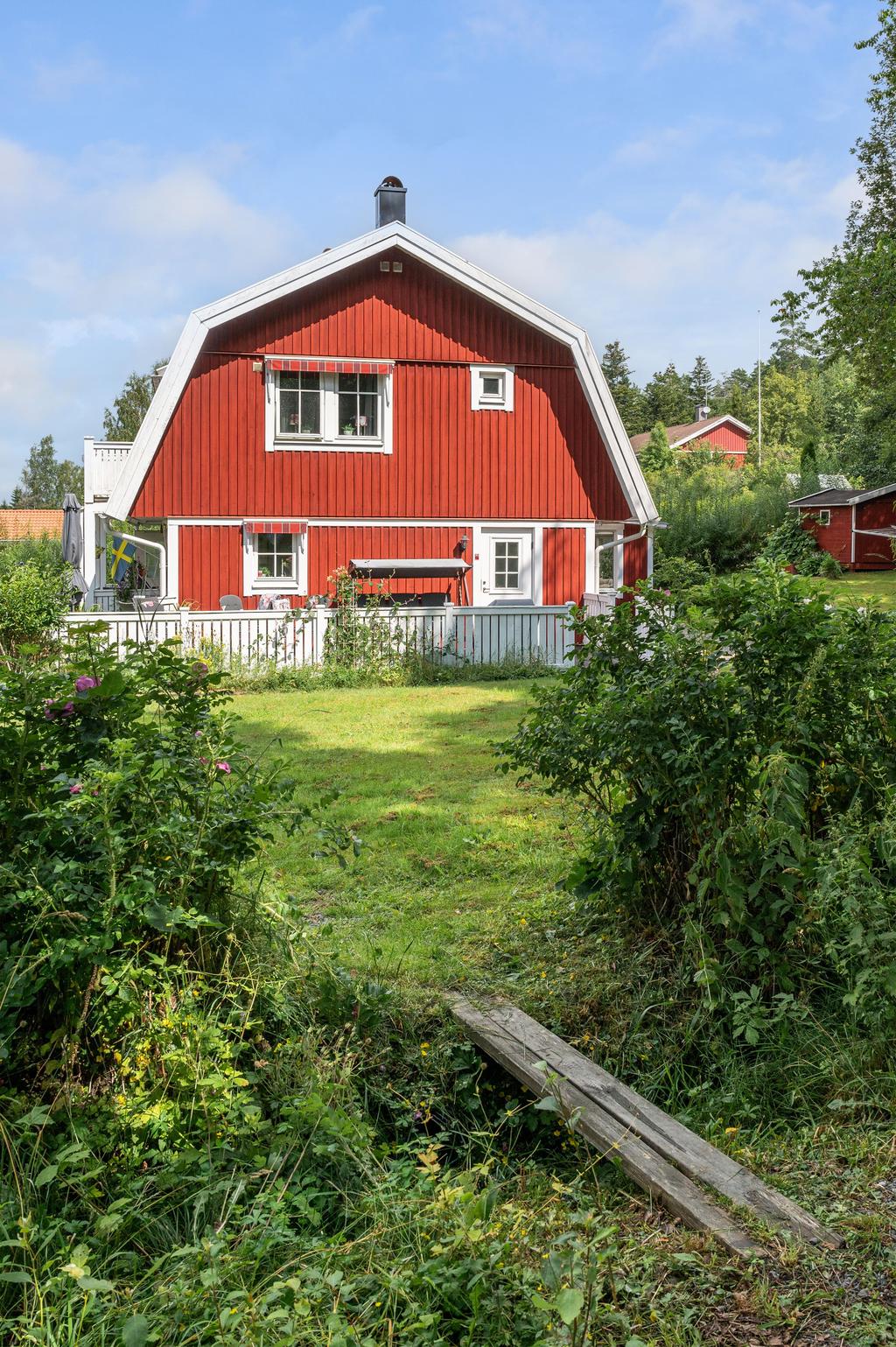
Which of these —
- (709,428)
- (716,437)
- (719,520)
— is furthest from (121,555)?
(716,437)

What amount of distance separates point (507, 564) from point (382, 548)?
92.9 inches

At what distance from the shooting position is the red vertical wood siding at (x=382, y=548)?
19.2m

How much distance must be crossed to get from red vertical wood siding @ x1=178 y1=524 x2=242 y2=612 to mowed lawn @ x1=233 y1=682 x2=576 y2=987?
715cm

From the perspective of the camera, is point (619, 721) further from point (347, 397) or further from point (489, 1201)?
point (347, 397)

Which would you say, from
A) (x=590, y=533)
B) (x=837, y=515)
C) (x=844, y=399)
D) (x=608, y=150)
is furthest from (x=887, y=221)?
(x=844, y=399)

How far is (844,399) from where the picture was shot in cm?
6444

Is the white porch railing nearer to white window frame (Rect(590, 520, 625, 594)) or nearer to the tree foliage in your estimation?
white window frame (Rect(590, 520, 625, 594))

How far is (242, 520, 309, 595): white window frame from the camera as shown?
18.8m

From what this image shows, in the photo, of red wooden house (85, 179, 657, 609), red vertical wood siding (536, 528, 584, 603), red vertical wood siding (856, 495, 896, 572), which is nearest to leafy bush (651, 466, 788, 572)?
red vertical wood siding (856, 495, 896, 572)

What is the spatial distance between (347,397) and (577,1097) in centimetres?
1688

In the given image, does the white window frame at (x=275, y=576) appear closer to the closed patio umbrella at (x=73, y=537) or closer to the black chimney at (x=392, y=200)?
the closed patio umbrella at (x=73, y=537)

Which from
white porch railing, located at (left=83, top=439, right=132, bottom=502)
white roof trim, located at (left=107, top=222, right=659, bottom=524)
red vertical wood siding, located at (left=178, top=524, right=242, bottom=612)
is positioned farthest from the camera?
white porch railing, located at (left=83, top=439, right=132, bottom=502)

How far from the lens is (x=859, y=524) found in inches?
1467

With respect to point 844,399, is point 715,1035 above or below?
below
